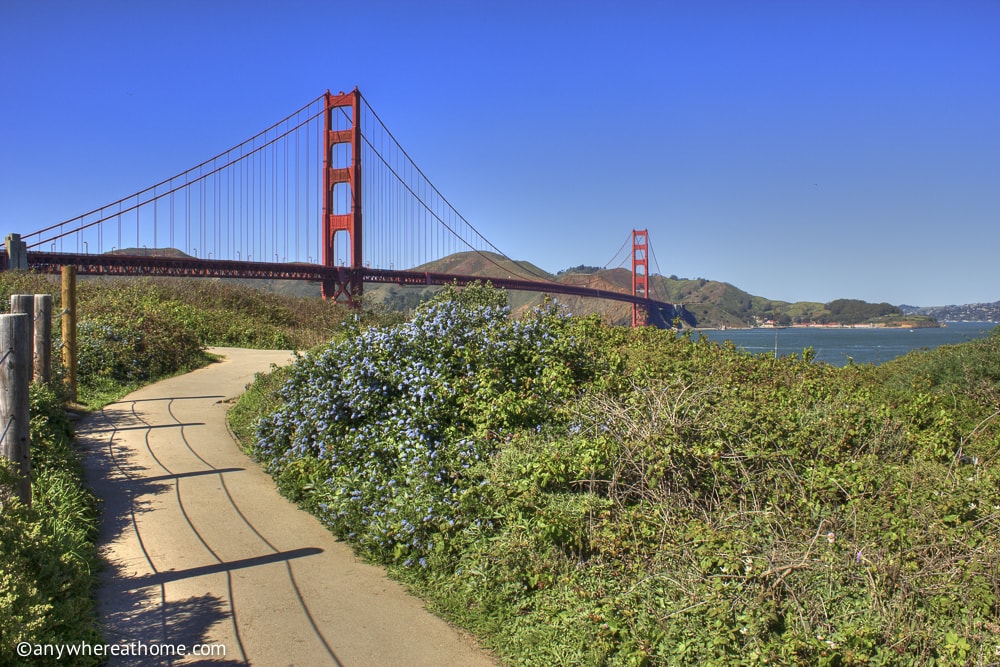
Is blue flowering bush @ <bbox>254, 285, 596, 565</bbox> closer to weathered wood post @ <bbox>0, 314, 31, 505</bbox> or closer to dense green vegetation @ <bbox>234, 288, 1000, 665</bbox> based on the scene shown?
dense green vegetation @ <bbox>234, 288, 1000, 665</bbox>

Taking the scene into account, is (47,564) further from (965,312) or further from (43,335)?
(965,312)

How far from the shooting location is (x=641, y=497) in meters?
4.08

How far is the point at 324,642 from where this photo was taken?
11.8 feet

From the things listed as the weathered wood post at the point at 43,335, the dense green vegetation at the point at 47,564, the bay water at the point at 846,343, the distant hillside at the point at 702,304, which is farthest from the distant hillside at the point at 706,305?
the dense green vegetation at the point at 47,564

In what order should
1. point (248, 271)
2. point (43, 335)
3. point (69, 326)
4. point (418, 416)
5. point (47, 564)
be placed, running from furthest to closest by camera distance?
point (248, 271) < point (69, 326) < point (43, 335) < point (418, 416) < point (47, 564)

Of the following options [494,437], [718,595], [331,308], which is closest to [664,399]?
[494,437]

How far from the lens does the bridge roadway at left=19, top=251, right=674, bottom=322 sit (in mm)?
23750

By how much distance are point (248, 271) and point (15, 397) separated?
25.7m

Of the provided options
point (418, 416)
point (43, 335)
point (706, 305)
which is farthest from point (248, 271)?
point (418, 416)

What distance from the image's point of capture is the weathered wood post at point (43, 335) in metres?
7.31

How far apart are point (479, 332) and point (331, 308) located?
56.0ft

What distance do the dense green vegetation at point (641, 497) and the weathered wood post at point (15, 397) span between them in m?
1.87

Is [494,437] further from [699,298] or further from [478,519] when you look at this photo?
[699,298]

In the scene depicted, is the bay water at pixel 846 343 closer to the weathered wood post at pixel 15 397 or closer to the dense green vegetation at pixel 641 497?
the dense green vegetation at pixel 641 497
